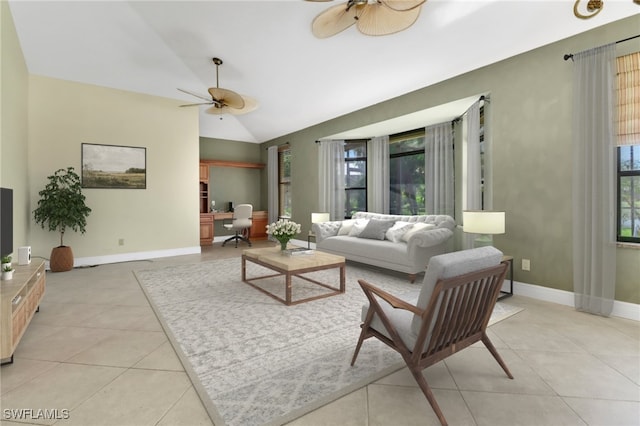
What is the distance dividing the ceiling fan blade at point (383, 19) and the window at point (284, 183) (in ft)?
18.9

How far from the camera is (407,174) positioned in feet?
20.3

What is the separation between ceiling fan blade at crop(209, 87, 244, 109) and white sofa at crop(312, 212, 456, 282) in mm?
2554

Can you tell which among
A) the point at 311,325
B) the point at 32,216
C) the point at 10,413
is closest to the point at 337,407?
the point at 311,325

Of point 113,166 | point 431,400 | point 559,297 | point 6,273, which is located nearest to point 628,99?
point 559,297

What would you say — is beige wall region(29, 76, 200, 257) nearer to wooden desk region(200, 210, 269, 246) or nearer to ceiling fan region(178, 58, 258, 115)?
wooden desk region(200, 210, 269, 246)

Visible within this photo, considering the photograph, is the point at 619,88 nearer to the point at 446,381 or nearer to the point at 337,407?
the point at 446,381

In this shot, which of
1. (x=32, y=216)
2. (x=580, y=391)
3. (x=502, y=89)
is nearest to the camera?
(x=580, y=391)

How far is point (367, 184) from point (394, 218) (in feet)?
5.29

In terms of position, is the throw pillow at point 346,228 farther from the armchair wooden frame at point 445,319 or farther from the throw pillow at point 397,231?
the armchair wooden frame at point 445,319

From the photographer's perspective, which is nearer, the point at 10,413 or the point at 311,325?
the point at 10,413

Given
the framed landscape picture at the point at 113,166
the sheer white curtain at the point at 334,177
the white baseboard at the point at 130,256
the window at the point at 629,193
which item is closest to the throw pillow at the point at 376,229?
the sheer white curtain at the point at 334,177

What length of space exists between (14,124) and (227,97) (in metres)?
2.71

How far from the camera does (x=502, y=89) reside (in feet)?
12.6

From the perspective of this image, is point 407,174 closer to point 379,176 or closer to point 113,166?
point 379,176
